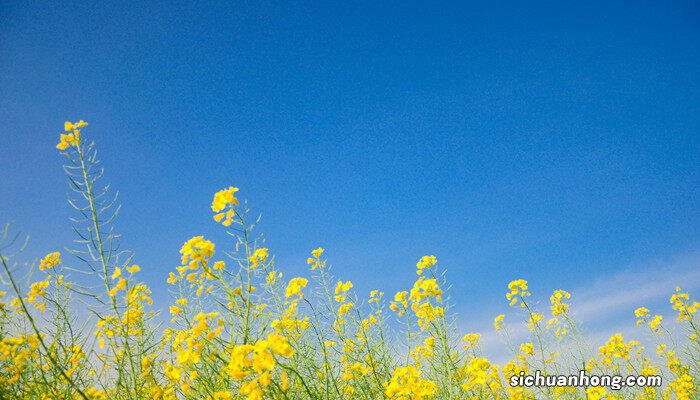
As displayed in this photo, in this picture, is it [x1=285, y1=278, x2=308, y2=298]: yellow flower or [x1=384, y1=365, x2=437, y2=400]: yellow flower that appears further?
[x1=285, y1=278, x2=308, y2=298]: yellow flower

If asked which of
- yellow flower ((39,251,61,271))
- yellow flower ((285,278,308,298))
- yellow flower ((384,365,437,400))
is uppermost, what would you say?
yellow flower ((39,251,61,271))

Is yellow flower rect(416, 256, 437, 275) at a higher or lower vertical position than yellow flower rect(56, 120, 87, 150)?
lower

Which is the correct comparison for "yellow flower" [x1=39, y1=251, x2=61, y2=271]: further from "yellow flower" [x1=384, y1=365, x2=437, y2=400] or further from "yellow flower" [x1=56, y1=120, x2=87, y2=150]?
"yellow flower" [x1=384, y1=365, x2=437, y2=400]

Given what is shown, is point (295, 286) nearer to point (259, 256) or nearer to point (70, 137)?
point (259, 256)

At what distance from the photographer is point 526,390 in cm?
476

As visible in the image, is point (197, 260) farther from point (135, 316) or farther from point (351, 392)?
point (351, 392)

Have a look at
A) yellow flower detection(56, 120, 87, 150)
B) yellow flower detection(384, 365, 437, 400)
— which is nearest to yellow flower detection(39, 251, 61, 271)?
yellow flower detection(56, 120, 87, 150)

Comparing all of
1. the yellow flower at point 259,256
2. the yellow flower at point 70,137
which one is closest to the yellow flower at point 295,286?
the yellow flower at point 259,256

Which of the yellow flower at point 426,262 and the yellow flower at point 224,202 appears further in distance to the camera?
the yellow flower at point 426,262

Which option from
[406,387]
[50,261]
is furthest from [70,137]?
[406,387]

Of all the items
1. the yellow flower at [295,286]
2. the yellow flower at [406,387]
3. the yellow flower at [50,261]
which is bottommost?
the yellow flower at [406,387]

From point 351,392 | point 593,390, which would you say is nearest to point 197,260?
point 351,392

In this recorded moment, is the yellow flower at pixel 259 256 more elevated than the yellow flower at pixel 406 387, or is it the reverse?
the yellow flower at pixel 259 256

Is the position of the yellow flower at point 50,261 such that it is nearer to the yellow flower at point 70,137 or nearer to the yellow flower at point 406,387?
the yellow flower at point 70,137
